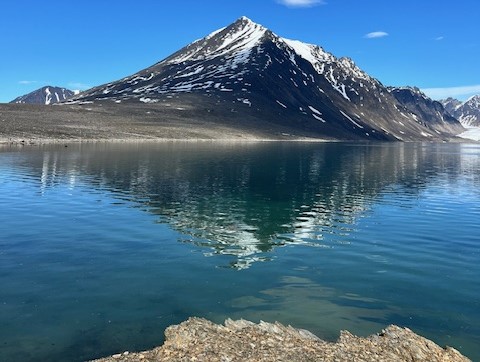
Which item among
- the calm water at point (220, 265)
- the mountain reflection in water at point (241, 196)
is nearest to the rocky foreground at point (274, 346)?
the calm water at point (220, 265)

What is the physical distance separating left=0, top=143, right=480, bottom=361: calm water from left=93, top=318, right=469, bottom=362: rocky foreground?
1916 millimetres

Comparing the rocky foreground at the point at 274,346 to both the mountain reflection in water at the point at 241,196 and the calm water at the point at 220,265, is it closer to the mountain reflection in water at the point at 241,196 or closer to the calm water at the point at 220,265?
the calm water at the point at 220,265

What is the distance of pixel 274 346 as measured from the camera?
14.1m

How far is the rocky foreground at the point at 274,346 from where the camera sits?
13383 millimetres

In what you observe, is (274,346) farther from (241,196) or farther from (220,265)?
(241,196)

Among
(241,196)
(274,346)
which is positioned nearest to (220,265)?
(274,346)

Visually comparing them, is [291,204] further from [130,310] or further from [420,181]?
[420,181]

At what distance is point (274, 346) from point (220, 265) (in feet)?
38.5

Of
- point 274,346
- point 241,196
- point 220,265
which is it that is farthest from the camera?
point 241,196

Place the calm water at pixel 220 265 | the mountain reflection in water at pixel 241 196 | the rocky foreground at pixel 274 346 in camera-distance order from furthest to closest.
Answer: the mountain reflection in water at pixel 241 196
the calm water at pixel 220 265
the rocky foreground at pixel 274 346

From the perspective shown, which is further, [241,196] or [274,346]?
[241,196]

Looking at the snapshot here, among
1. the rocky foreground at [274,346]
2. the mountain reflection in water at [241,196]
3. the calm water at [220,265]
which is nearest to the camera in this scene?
the rocky foreground at [274,346]

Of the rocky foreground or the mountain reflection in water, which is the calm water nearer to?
the mountain reflection in water

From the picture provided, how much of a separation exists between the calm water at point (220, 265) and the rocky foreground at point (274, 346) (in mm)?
1916
